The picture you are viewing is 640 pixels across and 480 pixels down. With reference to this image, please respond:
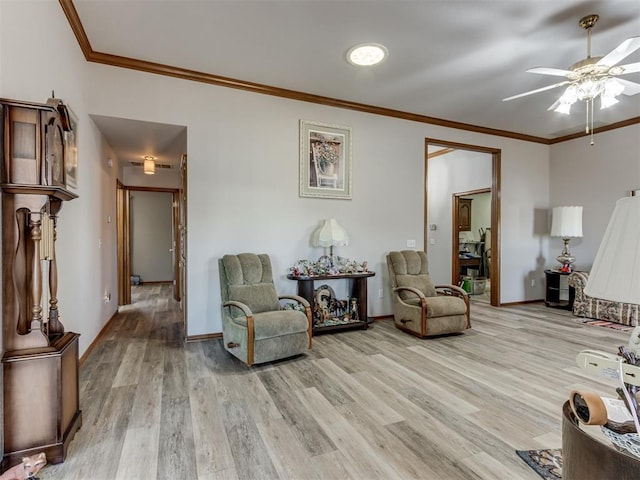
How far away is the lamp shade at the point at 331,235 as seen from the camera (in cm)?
403

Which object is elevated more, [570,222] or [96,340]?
[570,222]

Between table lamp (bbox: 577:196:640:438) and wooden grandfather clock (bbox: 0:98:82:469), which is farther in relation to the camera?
wooden grandfather clock (bbox: 0:98:82:469)

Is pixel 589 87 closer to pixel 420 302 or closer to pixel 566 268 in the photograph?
pixel 420 302

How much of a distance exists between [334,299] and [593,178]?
474cm

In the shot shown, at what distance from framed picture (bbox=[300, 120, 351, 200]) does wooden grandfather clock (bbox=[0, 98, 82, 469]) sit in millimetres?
2804

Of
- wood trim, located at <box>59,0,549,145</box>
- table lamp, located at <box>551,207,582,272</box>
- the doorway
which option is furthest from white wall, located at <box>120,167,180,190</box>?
table lamp, located at <box>551,207,582,272</box>

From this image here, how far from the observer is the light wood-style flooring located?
1726 mm

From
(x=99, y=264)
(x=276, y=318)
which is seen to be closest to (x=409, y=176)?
(x=276, y=318)

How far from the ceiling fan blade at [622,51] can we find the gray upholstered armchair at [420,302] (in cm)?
258

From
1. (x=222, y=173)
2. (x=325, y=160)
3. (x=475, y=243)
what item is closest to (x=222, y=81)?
(x=222, y=173)

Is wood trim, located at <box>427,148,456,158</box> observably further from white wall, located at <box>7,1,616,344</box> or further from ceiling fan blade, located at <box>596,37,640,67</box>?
ceiling fan blade, located at <box>596,37,640,67</box>

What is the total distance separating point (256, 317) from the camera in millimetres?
3029

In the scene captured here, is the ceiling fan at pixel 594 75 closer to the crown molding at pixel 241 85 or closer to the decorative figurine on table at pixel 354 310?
the crown molding at pixel 241 85

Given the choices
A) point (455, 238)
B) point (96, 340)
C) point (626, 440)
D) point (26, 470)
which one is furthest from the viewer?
point (455, 238)
